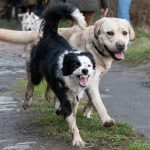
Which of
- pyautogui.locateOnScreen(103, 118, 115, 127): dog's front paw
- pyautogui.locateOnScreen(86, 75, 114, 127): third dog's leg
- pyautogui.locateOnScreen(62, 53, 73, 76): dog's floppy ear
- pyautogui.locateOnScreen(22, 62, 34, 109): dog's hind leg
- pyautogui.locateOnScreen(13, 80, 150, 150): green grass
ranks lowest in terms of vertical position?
pyautogui.locateOnScreen(22, 62, 34, 109): dog's hind leg

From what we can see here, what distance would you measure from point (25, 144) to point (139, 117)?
1.92 metres

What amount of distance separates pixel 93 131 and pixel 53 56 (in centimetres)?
90

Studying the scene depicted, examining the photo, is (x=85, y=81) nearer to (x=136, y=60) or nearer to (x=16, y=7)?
(x=136, y=60)

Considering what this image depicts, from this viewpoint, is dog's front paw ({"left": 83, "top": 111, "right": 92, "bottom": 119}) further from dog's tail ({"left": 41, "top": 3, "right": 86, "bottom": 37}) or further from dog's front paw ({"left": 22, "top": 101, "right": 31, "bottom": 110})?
dog's tail ({"left": 41, "top": 3, "right": 86, "bottom": 37})

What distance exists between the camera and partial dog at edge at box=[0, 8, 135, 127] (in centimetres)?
666

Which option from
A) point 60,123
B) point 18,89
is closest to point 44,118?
point 60,123

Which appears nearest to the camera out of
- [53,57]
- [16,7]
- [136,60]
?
[53,57]

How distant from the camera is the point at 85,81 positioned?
19.7 feet

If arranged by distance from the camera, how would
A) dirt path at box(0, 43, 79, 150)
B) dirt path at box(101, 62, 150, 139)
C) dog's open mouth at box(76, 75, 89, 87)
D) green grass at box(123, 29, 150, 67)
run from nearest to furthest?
dog's open mouth at box(76, 75, 89, 87)
dirt path at box(0, 43, 79, 150)
dirt path at box(101, 62, 150, 139)
green grass at box(123, 29, 150, 67)

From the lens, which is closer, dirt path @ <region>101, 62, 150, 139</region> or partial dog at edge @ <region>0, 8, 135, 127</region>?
partial dog at edge @ <region>0, 8, 135, 127</region>

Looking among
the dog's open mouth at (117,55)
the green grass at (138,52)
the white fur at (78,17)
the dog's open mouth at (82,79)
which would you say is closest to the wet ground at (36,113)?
the green grass at (138,52)

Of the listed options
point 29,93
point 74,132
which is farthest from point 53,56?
point 29,93

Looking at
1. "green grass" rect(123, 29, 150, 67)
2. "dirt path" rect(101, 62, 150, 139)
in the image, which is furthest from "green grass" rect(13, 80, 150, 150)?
"green grass" rect(123, 29, 150, 67)

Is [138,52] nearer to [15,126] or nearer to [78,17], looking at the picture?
[78,17]
